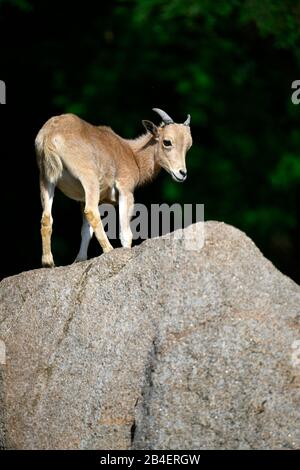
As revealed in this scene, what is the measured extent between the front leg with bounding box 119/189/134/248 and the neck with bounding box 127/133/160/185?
2.37 feet

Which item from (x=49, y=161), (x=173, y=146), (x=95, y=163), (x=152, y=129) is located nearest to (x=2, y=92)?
(x=152, y=129)

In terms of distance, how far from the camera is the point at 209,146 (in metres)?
19.4

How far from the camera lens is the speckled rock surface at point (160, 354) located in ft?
24.8

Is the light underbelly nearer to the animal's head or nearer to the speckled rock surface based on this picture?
the animal's head

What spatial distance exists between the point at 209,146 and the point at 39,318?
1120 cm

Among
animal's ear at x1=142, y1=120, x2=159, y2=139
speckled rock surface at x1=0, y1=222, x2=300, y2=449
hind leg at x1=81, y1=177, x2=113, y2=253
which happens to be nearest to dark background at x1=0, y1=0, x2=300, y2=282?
animal's ear at x1=142, y1=120, x2=159, y2=139

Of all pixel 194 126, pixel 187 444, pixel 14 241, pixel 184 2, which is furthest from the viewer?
pixel 194 126

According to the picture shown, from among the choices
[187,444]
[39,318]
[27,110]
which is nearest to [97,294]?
[39,318]

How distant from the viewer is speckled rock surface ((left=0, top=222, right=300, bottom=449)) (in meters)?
7.56

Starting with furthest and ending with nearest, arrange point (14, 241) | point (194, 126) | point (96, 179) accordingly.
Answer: point (194, 126), point (14, 241), point (96, 179)

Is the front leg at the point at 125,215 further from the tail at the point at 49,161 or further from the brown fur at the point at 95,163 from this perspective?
the tail at the point at 49,161

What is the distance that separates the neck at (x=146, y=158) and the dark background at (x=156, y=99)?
20.8 ft

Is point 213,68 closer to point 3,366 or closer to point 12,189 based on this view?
point 12,189

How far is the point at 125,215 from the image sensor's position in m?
10.3
